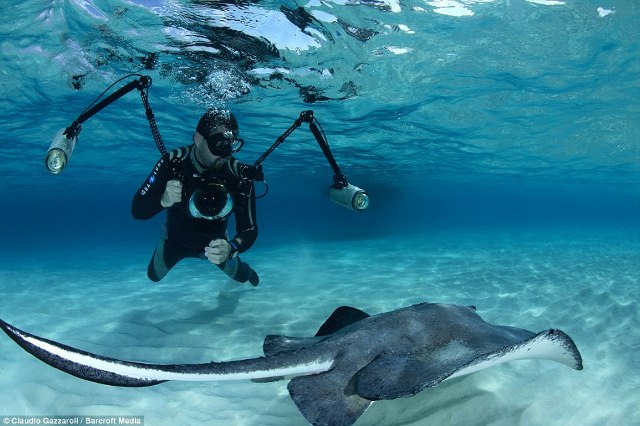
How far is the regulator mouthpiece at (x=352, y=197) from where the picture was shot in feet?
17.4

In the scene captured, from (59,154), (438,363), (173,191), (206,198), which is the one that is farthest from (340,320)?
(59,154)

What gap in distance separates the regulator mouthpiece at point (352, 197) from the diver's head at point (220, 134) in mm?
1645

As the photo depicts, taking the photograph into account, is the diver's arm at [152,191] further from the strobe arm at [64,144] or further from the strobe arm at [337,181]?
the strobe arm at [337,181]

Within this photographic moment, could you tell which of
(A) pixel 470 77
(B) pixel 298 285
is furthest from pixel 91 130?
(A) pixel 470 77

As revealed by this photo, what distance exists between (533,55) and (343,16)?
5878mm

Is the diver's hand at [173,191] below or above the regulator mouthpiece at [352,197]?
above

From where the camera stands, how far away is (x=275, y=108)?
45.7 ft

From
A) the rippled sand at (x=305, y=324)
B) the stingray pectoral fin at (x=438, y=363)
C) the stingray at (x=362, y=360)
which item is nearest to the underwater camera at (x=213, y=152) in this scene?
the rippled sand at (x=305, y=324)

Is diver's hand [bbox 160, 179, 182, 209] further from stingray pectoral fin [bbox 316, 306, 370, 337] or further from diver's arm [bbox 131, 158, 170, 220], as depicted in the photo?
stingray pectoral fin [bbox 316, 306, 370, 337]

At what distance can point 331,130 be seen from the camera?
1698 cm

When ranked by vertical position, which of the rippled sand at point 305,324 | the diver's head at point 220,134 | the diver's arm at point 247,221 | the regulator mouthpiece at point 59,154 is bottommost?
the rippled sand at point 305,324

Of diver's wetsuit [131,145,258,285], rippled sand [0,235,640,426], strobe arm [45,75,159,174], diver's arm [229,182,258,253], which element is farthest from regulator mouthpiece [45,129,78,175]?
rippled sand [0,235,640,426]

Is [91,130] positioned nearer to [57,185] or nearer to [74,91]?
[74,91]

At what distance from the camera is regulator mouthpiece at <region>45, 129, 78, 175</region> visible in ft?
13.3
